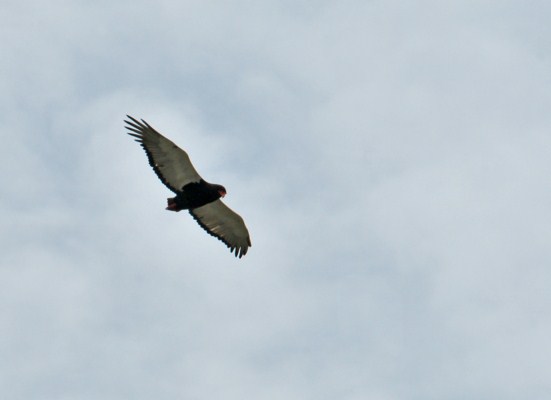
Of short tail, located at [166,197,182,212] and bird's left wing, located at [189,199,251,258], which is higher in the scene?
bird's left wing, located at [189,199,251,258]

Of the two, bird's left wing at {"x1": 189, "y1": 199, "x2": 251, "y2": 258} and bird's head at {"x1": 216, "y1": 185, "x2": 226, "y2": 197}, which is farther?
bird's left wing at {"x1": 189, "y1": 199, "x2": 251, "y2": 258}

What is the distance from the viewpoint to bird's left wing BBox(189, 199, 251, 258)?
67938 millimetres

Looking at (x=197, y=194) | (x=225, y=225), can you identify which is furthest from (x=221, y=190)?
(x=225, y=225)

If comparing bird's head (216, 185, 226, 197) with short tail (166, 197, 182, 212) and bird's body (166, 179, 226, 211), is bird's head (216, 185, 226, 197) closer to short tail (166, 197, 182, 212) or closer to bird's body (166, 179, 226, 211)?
bird's body (166, 179, 226, 211)

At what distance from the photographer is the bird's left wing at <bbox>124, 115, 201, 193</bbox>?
211ft

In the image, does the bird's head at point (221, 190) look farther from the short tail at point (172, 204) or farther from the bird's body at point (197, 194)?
the short tail at point (172, 204)

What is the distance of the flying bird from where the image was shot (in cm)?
6462

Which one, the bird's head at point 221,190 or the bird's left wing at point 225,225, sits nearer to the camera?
the bird's head at point 221,190

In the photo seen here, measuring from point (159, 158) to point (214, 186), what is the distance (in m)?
2.47

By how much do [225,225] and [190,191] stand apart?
3285mm

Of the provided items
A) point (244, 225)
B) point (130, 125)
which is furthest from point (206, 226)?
point (130, 125)

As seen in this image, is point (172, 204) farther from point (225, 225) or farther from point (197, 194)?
A: point (225, 225)

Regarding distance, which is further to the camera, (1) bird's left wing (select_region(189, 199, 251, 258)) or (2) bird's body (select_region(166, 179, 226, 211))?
(1) bird's left wing (select_region(189, 199, 251, 258))

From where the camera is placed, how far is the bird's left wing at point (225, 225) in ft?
223
